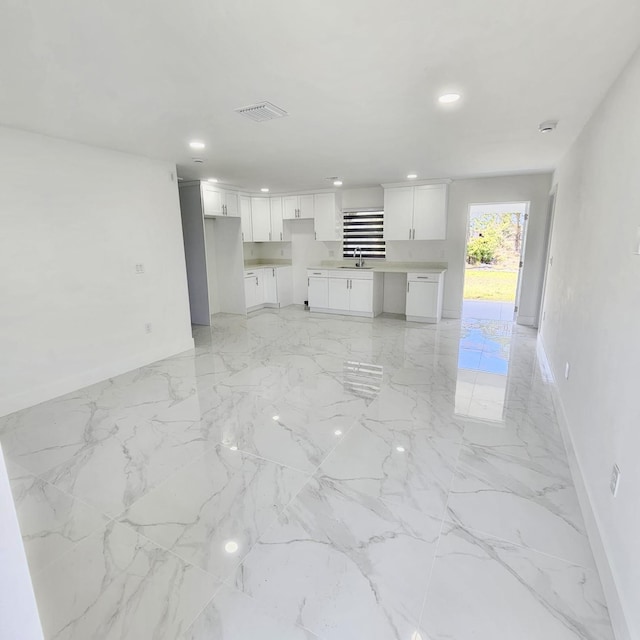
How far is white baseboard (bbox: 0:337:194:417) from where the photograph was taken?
10.3 feet

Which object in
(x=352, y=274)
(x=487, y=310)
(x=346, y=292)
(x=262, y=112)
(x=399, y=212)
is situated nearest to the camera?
(x=262, y=112)

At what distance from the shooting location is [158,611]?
1445 mm

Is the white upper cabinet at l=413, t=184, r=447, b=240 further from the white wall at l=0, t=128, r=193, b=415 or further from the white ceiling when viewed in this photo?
the white wall at l=0, t=128, r=193, b=415

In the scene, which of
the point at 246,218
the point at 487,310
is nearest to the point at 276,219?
the point at 246,218

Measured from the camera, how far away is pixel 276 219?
287 inches

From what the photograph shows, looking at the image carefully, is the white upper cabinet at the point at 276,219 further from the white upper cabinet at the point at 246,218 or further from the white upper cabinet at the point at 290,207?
the white upper cabinet at the point at 246,218

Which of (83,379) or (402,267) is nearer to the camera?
(83,379)

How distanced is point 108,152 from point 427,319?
4.91m

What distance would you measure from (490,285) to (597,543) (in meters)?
9.57

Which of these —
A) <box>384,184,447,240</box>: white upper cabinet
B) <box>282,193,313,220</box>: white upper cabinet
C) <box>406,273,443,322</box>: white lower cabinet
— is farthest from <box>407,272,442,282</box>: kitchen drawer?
<box>282,193,313,220</box>: white upper cabinet

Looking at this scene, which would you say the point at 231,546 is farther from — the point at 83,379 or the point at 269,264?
the point at 269,264

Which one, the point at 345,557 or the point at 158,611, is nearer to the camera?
the point at 158,611

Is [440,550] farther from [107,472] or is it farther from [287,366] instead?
[287,366]

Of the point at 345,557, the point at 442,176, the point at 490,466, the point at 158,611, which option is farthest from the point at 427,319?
the point at 158,611
